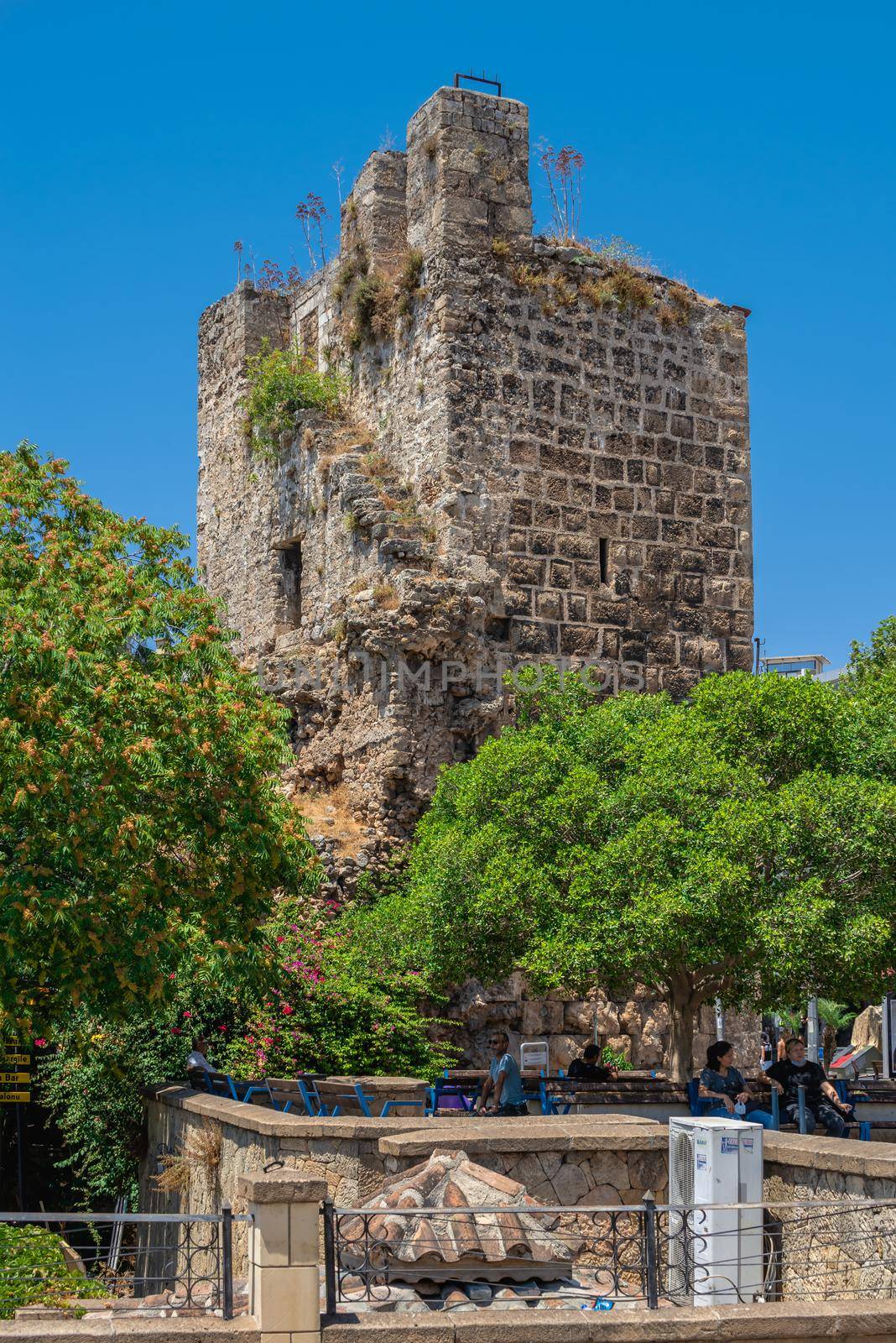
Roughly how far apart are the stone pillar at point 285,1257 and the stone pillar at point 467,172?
15.0 meters

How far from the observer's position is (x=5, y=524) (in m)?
14.6

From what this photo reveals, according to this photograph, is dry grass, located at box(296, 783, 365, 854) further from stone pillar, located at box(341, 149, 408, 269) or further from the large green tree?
stone pillar, located at box(341, 149, 408, 269)

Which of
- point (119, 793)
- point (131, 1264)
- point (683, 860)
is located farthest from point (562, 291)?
point (131, 1264)

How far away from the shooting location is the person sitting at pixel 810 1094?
12.4 m

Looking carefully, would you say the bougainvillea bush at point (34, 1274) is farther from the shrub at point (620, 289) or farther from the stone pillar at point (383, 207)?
the stone pillar at point (383, 207)

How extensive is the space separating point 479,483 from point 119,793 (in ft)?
28.2

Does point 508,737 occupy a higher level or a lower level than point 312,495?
lower

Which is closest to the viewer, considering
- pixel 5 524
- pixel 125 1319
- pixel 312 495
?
pixel 125 1319

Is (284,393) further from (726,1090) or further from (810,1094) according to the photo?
(810,1094)

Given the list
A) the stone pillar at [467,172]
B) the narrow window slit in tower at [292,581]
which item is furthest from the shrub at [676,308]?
the narrow window slit in tower at [292,581]

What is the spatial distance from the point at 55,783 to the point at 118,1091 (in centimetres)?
449

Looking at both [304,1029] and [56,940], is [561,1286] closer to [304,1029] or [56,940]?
[56,940]

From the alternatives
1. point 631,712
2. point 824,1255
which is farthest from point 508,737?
point 824,1255

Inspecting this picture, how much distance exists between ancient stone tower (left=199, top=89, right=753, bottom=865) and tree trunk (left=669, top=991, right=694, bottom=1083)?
4566 millimetres
